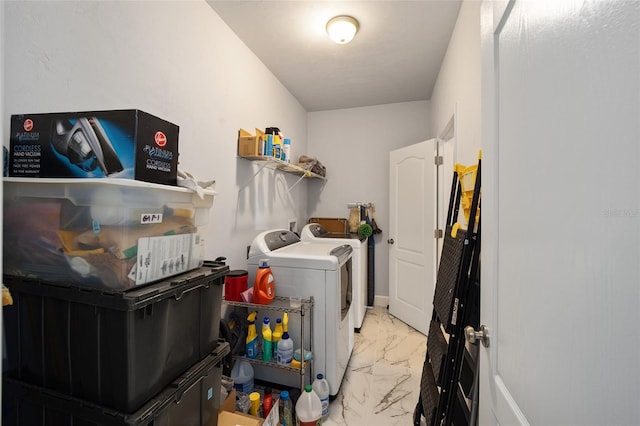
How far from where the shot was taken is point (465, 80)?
1812mm

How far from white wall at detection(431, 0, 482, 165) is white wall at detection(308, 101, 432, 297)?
3.81 feet

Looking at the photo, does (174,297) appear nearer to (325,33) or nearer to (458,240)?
(458,240)

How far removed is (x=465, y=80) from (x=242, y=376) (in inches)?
94.8

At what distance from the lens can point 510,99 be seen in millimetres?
771

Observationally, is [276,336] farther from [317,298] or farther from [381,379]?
[381,379]

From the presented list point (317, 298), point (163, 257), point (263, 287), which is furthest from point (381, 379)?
point (163, 257)

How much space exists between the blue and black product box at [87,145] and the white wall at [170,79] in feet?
0.46

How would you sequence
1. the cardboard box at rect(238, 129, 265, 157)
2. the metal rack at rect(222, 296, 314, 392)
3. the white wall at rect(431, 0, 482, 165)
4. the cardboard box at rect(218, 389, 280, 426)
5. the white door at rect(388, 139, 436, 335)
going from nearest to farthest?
1. the cardboard box at rect(218, 389, 280, 426)
2. the white wall at rect(431, 0, 482, 165)
3. the metal rack at rect(222, 296, 314, 392)
4. the cardboard box at rect(238, 129, 265, 157)
5. the white door at rect(388, 139, 436, 335)

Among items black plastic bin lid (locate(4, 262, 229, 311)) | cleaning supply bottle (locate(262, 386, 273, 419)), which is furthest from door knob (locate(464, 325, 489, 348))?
cleaning supply bottle (locate(262, 386, 273, 419))

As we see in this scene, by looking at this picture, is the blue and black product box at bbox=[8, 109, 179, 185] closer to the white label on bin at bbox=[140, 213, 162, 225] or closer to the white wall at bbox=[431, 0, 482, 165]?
the white label on bin at bbox=[140, 213, 162, 225]

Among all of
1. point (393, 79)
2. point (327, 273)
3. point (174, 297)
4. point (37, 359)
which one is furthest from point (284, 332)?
point (393, 79)

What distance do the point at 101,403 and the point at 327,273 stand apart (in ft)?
4.20

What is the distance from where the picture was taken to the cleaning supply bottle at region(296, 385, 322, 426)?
161cm

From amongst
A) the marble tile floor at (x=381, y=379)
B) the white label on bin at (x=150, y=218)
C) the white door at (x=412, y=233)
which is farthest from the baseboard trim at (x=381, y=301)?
the white label on bin at (x=150, y=218)
